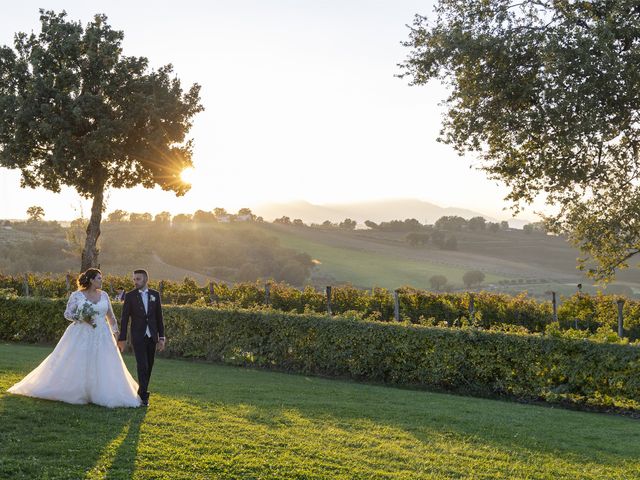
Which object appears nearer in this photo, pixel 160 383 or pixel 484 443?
pixel 484 443

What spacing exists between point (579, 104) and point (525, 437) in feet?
35.4

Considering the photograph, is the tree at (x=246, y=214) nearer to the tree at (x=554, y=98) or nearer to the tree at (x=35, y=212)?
the tree at (x=35, y=212)

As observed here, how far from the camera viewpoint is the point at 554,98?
1792 centimetres

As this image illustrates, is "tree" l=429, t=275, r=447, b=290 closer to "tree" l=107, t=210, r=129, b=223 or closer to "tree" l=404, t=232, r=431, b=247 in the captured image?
"tree" l=404, t=232, r=431, b=247

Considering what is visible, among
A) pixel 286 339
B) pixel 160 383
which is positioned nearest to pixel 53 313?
pixel 286 339

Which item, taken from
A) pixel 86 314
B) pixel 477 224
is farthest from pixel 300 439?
pixel 477 224

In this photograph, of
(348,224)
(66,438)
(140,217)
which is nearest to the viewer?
(66,438)

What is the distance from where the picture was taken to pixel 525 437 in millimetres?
9953

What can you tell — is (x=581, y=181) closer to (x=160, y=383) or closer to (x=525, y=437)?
(x=525, y=437)

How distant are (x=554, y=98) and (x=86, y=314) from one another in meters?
13.6

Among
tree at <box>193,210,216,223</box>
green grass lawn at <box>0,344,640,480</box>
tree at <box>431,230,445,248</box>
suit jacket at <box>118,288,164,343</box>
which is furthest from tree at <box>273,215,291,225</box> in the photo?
suit jacket at <box>118,288,164,343</box>

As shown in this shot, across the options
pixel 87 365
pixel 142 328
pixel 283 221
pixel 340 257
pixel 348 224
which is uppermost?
pixel 348 224

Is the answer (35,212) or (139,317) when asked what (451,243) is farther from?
(139,317)

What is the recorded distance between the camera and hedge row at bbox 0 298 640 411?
44.7 ft
